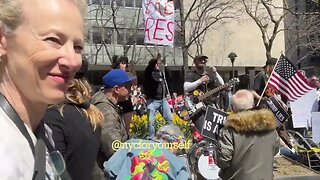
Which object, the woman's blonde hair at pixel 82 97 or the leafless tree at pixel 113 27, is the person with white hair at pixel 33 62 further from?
the leafless tree at pixel 113 27

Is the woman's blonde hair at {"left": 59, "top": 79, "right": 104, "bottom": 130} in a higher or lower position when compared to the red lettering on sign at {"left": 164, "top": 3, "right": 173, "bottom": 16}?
lower

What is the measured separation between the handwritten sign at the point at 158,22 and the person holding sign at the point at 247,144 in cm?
705

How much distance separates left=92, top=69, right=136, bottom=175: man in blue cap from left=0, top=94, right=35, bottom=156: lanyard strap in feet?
9.94

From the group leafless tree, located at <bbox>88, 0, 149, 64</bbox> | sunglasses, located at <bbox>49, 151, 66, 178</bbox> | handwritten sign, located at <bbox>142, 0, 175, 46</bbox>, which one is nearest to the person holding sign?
sunglasses, located at <bbox>49, 151, 66, 178</bbox>

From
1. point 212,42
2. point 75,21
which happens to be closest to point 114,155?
point 75,21

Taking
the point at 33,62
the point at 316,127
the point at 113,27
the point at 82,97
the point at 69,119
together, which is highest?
the point at 113,27

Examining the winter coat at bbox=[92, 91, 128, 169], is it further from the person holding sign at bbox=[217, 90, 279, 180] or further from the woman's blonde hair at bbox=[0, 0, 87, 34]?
the woman's blonde hair at bbox=[0, 0, 87, 34]

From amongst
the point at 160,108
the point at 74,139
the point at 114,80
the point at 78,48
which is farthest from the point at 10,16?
the point at 160,108

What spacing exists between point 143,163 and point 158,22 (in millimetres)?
8477

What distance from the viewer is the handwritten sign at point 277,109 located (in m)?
9.35

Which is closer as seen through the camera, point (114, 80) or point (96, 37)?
point (114, 80)

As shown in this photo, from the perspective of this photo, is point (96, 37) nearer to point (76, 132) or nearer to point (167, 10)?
point (167, 10)

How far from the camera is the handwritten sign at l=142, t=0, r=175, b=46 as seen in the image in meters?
12.5

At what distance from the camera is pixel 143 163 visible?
4.45 m
